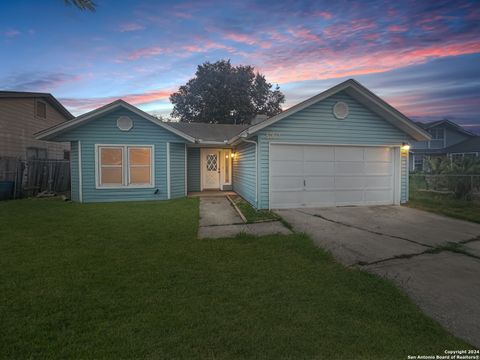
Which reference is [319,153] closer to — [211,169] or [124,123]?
[211,169]

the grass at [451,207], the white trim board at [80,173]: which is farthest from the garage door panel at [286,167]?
the white trim board at [80,173]

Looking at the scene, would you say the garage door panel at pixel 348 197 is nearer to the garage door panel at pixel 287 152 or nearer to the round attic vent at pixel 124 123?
the garage door panel at pixel 287 152

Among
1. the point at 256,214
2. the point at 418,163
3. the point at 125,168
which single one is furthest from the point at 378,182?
the point at 418,163

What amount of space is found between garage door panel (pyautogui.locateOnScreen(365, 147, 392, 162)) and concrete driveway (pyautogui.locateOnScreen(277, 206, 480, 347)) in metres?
2.13

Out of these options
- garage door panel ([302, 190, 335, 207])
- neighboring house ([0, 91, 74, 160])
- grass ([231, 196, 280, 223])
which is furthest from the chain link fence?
neighboring house ([0, 91, 74, 160])

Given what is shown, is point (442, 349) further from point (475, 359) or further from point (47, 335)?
point (47, 335)

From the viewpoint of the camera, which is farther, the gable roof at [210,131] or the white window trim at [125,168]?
the gable roof at [210,131]

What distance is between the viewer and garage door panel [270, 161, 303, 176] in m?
9.41

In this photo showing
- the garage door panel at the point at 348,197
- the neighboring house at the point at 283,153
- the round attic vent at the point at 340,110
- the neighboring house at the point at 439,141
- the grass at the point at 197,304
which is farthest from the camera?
the neighboring house at the point at 439,141

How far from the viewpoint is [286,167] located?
31.4ft

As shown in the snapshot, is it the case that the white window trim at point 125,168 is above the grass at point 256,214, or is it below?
above

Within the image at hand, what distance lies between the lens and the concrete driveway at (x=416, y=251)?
3.32 m

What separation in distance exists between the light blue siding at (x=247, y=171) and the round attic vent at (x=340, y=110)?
3213mm

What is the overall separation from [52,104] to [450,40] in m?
21.3
